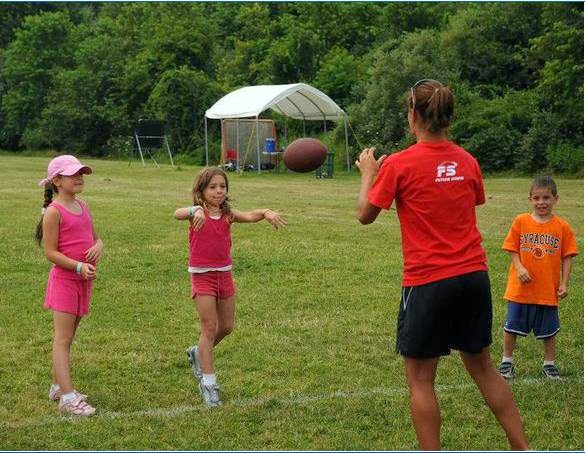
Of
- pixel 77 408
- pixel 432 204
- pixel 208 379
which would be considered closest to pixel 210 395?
pixel 208 379

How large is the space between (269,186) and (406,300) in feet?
68.9

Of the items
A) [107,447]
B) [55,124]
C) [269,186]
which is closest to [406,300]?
[107,447]

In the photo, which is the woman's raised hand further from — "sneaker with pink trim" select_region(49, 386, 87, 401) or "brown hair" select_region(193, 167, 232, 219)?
"sneaker with pink trim" select_region(49, 386, 87, 401)

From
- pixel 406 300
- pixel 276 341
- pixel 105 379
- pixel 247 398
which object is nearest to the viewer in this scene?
pixel 406 300

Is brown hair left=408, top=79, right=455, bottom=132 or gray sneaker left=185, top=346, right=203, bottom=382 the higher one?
brown hair left=408, top=79, right=455, bottom=132

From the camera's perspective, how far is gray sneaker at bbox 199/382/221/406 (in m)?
5.89

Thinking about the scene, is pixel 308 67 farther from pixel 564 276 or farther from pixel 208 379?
pixel 208 379

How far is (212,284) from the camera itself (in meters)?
6.12

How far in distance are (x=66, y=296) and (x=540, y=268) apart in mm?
3578

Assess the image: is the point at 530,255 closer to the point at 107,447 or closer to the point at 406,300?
the point at 406,300

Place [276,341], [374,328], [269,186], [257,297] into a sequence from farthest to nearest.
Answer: [269,186], [257,297], [374,328], [276,341]

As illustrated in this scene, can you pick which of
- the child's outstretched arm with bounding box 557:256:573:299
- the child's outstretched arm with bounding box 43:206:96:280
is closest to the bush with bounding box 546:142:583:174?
the child's outstretched arm with bounding box 557:256:573:299

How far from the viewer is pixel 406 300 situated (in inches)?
177

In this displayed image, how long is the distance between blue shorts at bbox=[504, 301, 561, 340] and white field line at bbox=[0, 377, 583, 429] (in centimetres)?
39
